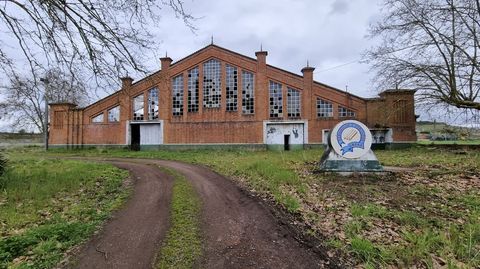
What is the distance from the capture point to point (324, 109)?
1030 inches

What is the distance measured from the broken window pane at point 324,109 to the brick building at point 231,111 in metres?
0.09

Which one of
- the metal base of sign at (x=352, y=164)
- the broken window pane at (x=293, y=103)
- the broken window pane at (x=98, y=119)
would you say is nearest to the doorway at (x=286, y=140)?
the broken window pane at (x=293, y=103)

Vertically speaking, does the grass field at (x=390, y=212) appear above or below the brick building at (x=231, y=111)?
below

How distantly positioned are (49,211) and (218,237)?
4.59 metres

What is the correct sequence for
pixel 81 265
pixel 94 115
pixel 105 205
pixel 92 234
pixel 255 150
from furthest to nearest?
pixel 94 115 < pixel 255 150 < pixel 105 205 < pixel 92 234 < pixel 81 265

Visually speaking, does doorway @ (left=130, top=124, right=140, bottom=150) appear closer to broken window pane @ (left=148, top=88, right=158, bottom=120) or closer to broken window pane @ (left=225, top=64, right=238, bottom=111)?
broken window pane @ (left=148, top=88, right=158, bottom=120)

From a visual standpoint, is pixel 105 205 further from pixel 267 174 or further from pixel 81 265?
pixel 267 174

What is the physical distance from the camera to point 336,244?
4.84 meters

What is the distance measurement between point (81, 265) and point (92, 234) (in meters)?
1.23

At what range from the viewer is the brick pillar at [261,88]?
87.0ft

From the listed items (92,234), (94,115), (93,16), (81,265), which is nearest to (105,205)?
(92,234)

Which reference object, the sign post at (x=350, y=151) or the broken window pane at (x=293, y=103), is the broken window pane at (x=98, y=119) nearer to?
the broken window pane at (x=293, y=103)

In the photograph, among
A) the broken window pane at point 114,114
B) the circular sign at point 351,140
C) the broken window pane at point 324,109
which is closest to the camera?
the circular sign at point 351,140

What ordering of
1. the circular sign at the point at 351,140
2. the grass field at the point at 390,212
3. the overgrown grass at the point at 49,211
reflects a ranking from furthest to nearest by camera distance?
the circular sign at the point at 351,140 → the overgrown grass at the point at 49,211 → the grass field at the point at 390,212
